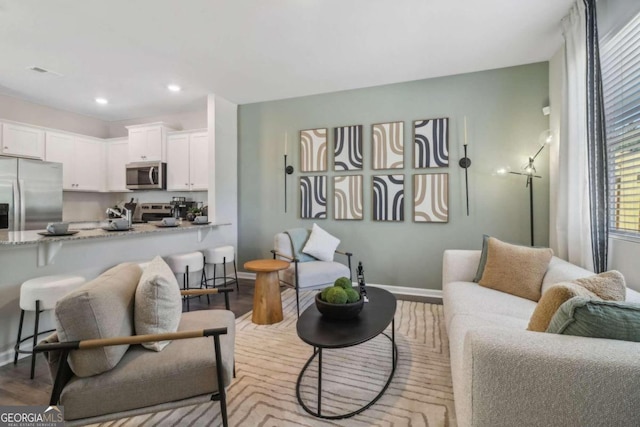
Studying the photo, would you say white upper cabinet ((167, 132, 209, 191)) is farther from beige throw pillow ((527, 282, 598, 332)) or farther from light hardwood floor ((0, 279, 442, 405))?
beige throw pillow ((527, 282, 598, 332))

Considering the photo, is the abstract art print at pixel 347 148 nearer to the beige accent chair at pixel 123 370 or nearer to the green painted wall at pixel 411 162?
the green painted wall at pixel 411 162

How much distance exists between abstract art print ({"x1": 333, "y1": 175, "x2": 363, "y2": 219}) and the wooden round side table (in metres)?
1.45

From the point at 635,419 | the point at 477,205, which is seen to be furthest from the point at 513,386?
the point at 477,205

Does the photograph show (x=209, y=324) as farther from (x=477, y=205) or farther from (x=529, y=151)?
(x=529, y=151)

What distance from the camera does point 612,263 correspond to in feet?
6.62

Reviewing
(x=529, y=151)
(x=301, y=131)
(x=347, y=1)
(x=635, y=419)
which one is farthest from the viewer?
(x=301, y=131)

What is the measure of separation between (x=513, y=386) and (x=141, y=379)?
1.46m

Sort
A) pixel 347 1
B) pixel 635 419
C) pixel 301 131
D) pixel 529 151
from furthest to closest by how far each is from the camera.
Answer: pixel 301 131 → pixel 529 151 → pixel 347 1 → pixel 635 419

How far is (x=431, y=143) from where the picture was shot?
11.8 feet

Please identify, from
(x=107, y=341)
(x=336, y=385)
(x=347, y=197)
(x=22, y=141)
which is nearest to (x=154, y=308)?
(x=107, y=341)

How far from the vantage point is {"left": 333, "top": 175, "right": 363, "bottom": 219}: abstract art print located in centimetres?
396

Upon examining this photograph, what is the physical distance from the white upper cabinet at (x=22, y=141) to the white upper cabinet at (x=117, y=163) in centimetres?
97

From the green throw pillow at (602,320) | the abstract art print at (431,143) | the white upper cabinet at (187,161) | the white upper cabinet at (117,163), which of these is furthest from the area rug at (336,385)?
the white upper cabinet at (117,163)

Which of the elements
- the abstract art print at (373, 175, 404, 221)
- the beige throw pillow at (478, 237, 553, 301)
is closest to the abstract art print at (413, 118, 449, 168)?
the abstract art print at (373, 175, 404, 221)
